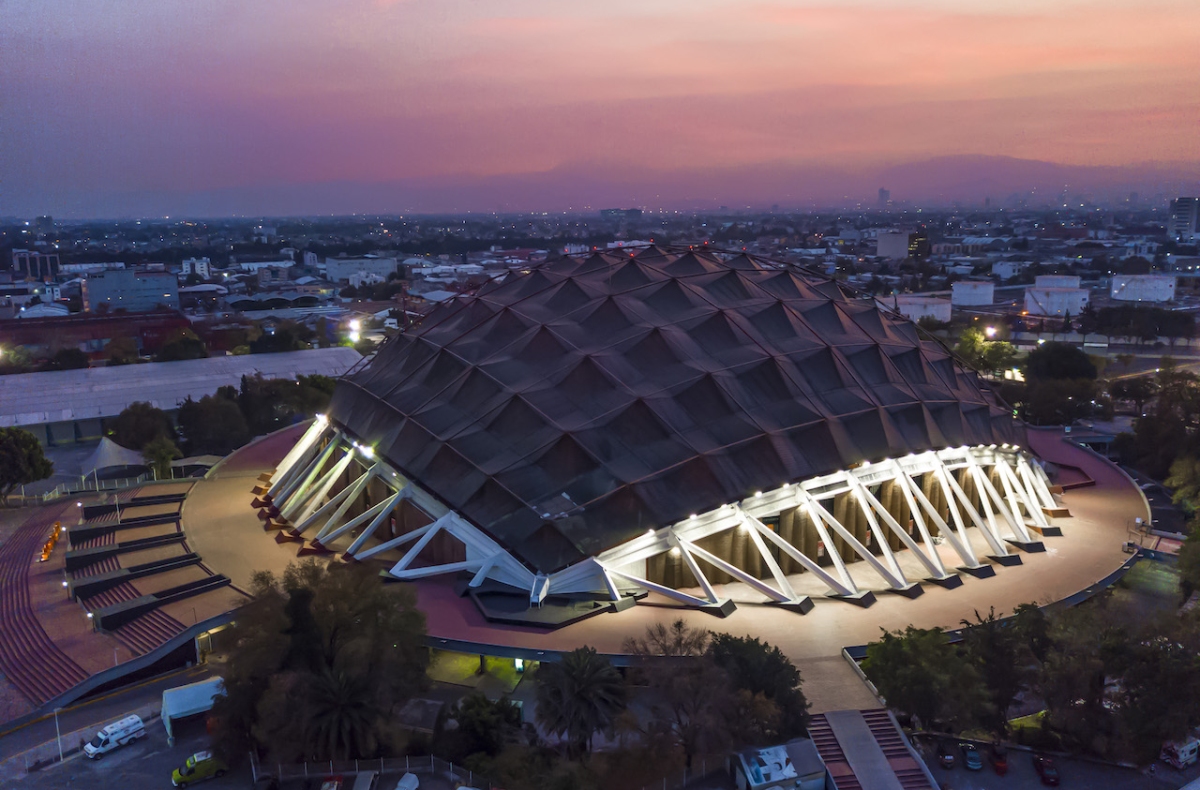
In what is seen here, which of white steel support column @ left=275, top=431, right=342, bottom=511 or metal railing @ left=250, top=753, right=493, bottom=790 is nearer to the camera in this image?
metal railing @ left=250, top=753, right=493, bottom=790

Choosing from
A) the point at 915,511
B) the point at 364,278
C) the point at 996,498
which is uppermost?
the point at 364,278

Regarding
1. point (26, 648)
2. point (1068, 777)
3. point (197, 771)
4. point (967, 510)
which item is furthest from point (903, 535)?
point (26, 648)

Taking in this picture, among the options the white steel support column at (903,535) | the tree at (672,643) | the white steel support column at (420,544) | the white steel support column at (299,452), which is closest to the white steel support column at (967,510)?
the white steel support column at (903,535)

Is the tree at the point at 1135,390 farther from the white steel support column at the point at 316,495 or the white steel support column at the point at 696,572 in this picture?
the white steel support column at the point at 316,495

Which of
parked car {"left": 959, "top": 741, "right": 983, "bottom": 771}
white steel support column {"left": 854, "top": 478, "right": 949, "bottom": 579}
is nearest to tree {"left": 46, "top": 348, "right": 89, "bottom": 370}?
white steel support column {"left": 854, "top": 478, "right": 949, "bottom": 579}

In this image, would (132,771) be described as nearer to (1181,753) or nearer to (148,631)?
(148,631)

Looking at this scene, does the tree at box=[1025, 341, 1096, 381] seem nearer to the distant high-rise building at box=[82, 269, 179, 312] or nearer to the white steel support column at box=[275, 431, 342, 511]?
the white steel support column at box=[275, 431, 342, 511]
